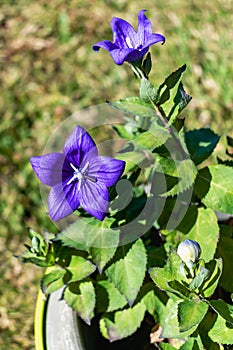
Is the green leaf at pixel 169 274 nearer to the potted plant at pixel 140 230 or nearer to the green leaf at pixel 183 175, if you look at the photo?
the potted plant at pixel 140 230

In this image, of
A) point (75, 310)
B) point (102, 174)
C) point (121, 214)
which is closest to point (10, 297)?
point (75, 310)

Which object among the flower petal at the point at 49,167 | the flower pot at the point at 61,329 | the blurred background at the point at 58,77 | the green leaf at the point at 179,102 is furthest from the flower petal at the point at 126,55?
A: the blurred background at the point at 58,77

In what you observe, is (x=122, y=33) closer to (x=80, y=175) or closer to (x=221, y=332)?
(x=80, y=175)

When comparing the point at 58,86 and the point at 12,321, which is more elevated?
the point at 58,86

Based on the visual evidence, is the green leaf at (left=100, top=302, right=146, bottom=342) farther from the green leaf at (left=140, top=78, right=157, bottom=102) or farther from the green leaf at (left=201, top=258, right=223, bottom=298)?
the green leaf at (left=140, top=78, right=157, bottom=102)

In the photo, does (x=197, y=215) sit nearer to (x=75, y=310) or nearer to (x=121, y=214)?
(x=121, y=214)

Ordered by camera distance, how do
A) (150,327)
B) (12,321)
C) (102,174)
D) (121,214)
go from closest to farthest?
(102,174) → (121,214) → (150,327) → (12,321)
